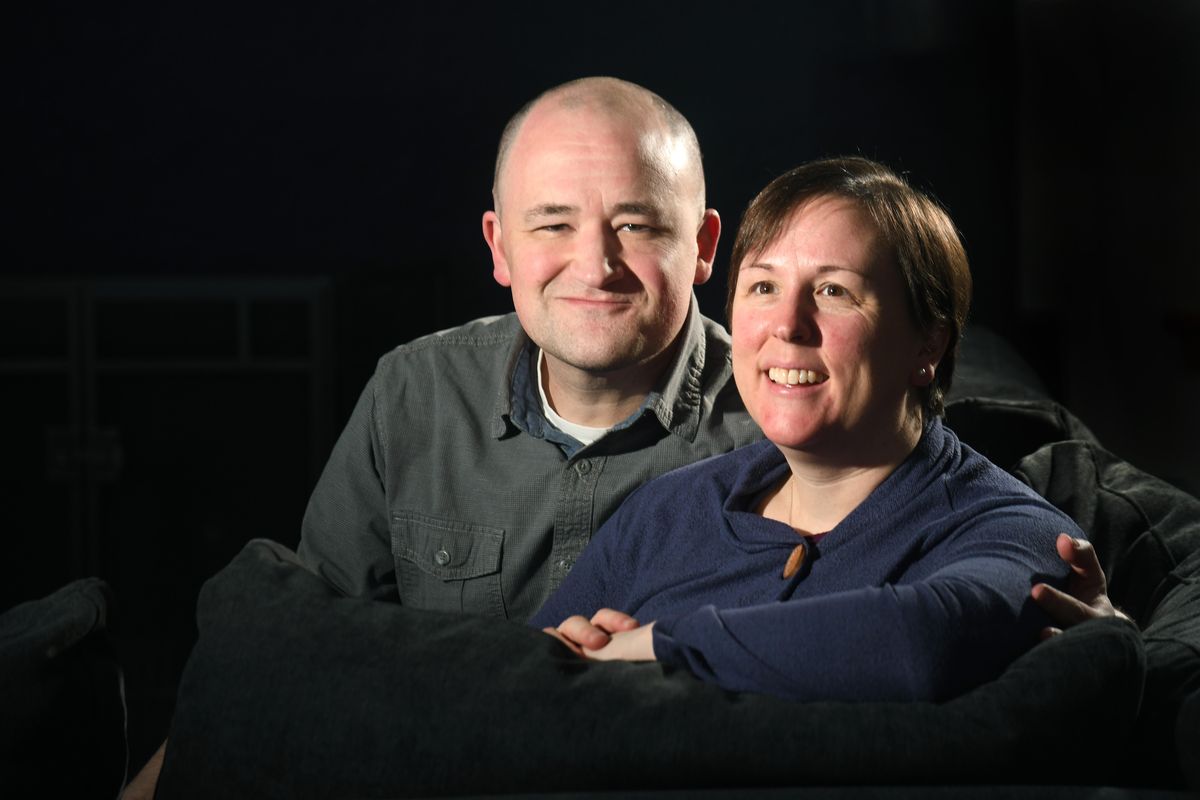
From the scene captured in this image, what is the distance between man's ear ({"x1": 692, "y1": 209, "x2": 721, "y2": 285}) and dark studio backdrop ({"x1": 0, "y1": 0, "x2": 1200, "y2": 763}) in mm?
1951

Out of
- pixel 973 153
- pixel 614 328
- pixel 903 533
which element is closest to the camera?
pixel 903 533

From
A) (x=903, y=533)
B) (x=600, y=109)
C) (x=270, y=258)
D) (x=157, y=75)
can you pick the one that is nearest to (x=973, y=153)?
(x=270, y=258)

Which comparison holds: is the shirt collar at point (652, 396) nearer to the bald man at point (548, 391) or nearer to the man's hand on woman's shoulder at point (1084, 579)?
the bald man at point (548, 391)

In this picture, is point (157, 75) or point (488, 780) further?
point (157, 75)

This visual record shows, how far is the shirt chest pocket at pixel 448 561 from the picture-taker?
146 cm

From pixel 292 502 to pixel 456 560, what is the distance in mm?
1923

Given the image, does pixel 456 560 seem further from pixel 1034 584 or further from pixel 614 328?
pixel 1034 584

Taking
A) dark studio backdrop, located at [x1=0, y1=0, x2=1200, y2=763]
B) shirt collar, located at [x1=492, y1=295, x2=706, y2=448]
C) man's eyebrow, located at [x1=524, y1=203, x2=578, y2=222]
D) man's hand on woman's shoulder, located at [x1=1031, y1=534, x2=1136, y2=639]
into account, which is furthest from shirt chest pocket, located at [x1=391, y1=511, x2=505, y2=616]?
dark studio backdrop, located at [x1=0, y1=0, x2=1200, y2=763]

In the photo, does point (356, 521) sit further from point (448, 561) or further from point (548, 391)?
point (548, 391)

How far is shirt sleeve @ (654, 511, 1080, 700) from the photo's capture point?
0.81 metres

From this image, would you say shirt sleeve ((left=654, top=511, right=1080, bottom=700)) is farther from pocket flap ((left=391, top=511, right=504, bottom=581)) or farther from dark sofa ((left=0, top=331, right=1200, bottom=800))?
pocket flap ((left=391, top=511, right=504, bottom=581))

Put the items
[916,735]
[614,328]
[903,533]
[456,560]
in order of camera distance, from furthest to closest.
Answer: [456,560] < [614,328] < [903,533] < [916,735]

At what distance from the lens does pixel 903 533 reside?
1011mm

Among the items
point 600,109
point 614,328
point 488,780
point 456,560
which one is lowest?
point 456,560
